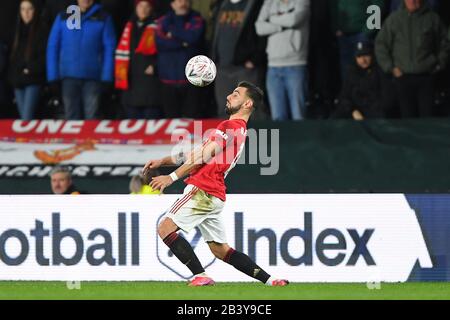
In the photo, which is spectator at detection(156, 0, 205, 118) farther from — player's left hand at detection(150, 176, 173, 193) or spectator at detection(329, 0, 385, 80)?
player's left hand at detection(150, 176, 173, 193)

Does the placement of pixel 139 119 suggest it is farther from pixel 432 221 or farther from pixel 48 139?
pixel 432 221

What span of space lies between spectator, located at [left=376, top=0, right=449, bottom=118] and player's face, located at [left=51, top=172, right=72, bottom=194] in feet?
13.7

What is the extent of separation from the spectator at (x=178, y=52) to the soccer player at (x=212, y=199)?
5.42m

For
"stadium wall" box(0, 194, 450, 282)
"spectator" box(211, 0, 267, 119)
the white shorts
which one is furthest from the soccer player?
"spectator" box(211, 0, 267, 119)

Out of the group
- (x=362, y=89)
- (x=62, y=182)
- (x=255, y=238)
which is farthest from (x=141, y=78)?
(x=255, y=238)

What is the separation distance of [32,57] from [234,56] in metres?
2.86

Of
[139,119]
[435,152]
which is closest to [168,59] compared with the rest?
[139,119]

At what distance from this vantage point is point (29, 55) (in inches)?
771

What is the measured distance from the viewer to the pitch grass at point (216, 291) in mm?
13227

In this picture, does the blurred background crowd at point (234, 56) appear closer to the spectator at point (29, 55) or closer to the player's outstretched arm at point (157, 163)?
the spectator at point (29, 55)

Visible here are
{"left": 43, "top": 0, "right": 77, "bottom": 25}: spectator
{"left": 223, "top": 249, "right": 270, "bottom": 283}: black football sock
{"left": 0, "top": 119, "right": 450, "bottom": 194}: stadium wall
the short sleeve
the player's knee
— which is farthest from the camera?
{"left": 43, "top": 0, "right": 77, "bottom": 25}: spectator

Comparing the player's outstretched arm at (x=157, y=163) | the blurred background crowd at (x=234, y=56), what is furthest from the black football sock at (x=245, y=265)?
the blurred background crowd at (x=234, y=56)

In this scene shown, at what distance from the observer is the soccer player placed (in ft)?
43.6

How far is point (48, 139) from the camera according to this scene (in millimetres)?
19172
